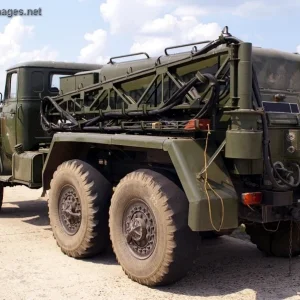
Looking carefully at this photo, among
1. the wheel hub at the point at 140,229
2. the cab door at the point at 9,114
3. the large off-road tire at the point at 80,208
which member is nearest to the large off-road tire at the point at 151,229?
the wheel hub at the point at 140,229

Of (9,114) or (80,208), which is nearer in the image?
(80,208)

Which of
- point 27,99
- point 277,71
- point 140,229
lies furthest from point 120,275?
point 27,99

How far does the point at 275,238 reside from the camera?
245 inches

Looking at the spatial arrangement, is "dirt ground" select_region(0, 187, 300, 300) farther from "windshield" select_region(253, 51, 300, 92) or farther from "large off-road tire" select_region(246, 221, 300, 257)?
"windshield" select_region(253, 51, 300, 92)

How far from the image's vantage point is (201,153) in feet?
16.0

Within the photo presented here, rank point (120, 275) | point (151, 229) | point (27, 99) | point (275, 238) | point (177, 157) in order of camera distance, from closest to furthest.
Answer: point (177, 157), point (151, 229), point (120, 275), point (275, 238), point (27, 99)

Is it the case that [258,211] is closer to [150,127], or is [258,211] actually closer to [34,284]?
[150,127]

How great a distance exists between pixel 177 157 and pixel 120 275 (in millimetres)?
1604

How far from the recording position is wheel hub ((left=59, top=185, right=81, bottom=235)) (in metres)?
6.29

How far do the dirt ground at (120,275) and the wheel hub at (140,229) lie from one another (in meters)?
0.35

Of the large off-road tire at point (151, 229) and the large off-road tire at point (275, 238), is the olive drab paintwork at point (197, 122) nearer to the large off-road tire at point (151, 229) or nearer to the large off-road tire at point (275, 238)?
the large off-road tire at point (151, 229)

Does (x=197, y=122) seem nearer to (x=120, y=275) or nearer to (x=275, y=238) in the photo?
(x=120, y=275)

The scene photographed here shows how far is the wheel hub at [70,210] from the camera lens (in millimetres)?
6293

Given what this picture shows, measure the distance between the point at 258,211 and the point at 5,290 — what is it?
2.54 metres
